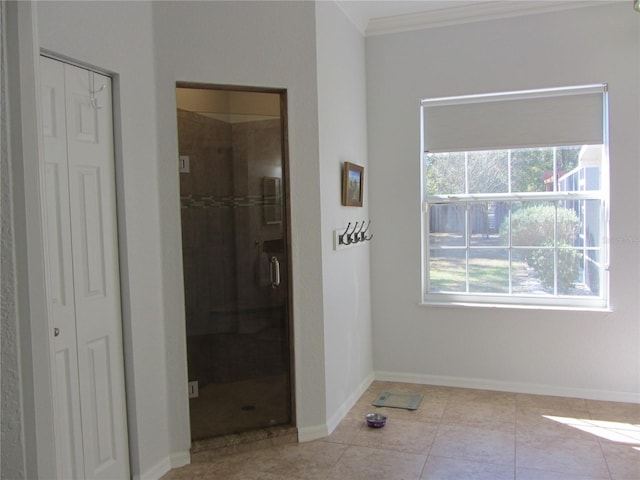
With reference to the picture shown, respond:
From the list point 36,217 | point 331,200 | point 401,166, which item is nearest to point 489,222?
point 401,166

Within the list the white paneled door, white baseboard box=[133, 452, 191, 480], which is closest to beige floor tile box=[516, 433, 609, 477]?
white baseboard box=[133, 452, 191, 480]

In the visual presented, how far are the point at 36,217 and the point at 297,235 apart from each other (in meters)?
2.40

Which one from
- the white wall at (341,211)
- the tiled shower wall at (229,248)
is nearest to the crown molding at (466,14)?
the white wall at (341,211)

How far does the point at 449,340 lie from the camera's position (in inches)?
156

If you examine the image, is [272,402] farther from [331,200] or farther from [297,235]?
[331,200]

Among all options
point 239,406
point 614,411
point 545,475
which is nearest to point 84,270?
point 239,406

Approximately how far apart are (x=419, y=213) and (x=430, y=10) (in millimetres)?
1474

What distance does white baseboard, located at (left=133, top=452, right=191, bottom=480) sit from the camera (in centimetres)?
264

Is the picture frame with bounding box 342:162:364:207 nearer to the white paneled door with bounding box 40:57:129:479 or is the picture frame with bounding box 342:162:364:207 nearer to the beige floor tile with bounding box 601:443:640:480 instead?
the white paneled door with bounding box 40:57:129:479

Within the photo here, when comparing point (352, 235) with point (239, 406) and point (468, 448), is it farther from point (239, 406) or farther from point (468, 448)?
point (468, 448)

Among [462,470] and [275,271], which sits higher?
[275,271]

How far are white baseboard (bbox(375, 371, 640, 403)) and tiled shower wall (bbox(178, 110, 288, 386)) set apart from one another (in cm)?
135

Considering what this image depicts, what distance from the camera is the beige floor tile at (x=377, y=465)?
2.68 metres

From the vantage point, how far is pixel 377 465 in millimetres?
2793
